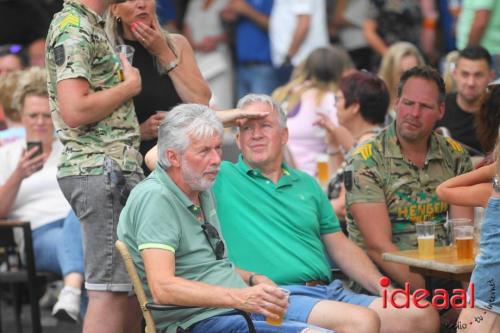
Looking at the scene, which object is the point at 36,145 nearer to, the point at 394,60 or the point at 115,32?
the point at 115,32

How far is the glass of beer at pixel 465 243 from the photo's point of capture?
16.2 feet

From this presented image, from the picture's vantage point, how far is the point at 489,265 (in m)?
4.32

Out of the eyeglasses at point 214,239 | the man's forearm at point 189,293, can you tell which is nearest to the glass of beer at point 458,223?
the eyeglasses at point 214,239

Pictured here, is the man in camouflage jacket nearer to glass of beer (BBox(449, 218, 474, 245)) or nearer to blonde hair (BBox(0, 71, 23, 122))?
glass of beer (BBox(449, 218, 474, 245))

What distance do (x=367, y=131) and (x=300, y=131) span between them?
1.15 meters

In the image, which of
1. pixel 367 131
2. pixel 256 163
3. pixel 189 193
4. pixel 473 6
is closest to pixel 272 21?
pixel 473 6

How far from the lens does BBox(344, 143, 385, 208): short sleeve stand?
556 centimetres

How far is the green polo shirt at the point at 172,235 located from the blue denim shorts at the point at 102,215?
9.0 inches

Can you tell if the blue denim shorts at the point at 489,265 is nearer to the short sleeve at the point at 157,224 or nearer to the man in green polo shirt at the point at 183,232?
the man in green polo shirt at the point at 183,232

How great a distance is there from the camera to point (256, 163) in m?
5.16

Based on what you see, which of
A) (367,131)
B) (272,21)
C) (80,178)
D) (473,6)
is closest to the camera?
(80,178)

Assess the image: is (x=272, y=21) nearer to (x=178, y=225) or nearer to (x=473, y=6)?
(x=473, y=6)

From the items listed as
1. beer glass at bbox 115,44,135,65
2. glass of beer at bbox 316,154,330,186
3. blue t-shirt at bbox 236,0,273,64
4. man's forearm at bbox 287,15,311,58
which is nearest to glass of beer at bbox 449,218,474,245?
beer glass at bbox 115,44,135,65

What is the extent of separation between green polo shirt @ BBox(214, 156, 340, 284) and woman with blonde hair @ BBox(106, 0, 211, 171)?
386 mm
